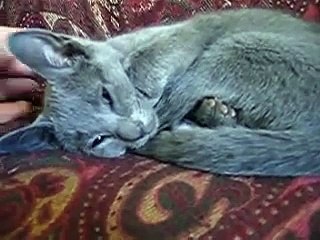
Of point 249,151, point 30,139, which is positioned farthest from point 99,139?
point 249,151

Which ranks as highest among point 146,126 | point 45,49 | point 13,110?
point 45,49

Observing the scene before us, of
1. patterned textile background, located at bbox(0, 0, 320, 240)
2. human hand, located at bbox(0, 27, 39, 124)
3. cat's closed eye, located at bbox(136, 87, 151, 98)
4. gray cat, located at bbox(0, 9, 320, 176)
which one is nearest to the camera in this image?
patterned textile background, located at bbox(0, 0, 320, 240)

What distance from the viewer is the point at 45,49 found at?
138 cm

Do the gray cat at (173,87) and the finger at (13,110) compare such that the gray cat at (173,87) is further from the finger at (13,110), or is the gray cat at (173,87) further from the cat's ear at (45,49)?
the finger at (13,110)

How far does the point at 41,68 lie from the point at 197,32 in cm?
30

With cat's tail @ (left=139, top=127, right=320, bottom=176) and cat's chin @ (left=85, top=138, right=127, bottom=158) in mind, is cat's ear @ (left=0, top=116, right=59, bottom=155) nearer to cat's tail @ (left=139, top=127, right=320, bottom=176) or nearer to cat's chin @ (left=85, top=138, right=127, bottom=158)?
cat's chin @ (left=85, top=138, right=127, bottom=158)

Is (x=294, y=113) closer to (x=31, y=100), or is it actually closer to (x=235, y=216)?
(x=235, y=216)

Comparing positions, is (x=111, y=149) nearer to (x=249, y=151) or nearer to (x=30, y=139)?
(x=30, y=139)

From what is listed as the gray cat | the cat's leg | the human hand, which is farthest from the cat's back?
the human hand

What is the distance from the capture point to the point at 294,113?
51.4 inches

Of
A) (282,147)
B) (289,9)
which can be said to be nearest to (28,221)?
(282,147)

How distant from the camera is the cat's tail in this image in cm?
122

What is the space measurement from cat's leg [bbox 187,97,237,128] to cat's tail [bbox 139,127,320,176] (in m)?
0.06

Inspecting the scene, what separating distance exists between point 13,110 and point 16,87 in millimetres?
62
